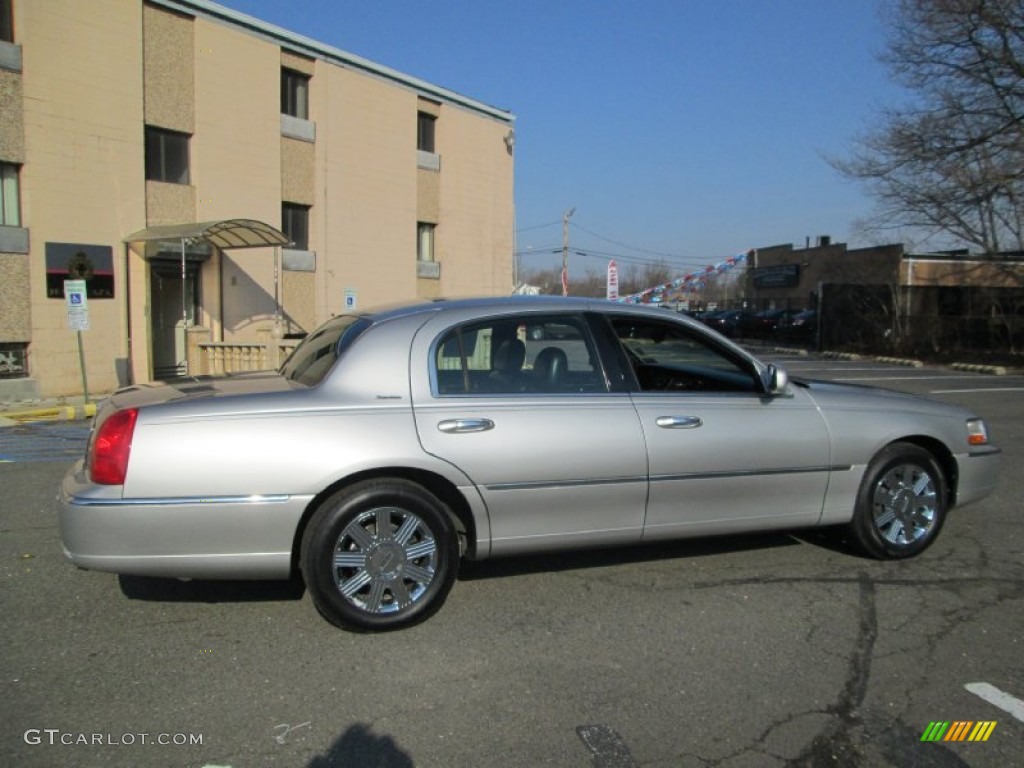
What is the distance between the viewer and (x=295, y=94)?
18.6 m

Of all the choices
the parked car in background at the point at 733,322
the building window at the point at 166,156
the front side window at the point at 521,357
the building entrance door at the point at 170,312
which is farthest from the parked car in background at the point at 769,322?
the front side window at the point at 521,357

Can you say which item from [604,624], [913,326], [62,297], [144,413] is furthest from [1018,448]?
[913,326]

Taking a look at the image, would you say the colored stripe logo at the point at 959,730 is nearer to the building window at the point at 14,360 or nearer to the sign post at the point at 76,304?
the sign post at the point at 76,304

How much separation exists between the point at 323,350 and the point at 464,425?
3.34 feet

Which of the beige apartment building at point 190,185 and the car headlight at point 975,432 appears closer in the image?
the car headlight at point 975,432

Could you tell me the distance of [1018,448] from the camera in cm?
908

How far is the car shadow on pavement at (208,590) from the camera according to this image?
418 cm

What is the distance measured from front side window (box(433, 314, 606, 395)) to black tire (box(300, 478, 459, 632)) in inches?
26.2

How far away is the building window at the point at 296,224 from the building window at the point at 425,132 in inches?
181

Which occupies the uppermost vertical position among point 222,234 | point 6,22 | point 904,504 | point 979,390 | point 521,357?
point 6,22

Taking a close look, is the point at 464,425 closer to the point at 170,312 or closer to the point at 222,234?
the point at 222,234

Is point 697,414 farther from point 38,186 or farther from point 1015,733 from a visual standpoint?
point 38,186

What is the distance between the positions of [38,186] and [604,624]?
13.9 metres

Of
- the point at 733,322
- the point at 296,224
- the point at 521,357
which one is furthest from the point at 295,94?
the point at 733,322
